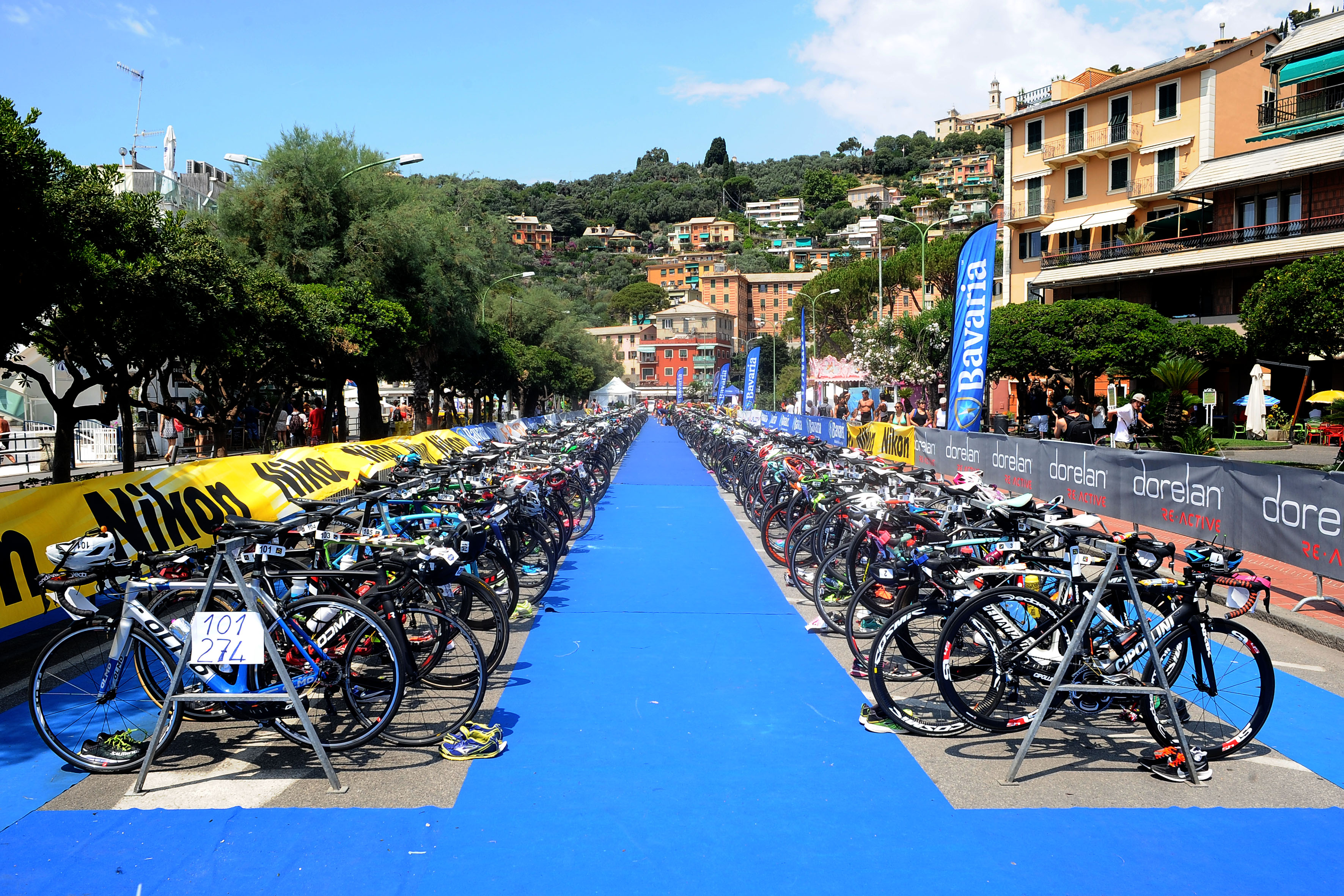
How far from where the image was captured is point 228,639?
14.8ft

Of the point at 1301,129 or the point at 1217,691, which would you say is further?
the point at 1301,129

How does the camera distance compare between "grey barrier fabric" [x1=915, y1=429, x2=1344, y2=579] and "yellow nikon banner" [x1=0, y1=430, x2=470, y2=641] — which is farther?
"grey barrier fabric" [x1=915, y1=429, x2=1344, y2=579]

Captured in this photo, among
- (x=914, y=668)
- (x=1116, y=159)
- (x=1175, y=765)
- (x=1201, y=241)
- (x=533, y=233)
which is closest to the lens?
(x=1175, y=765)

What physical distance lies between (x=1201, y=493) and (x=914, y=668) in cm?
527

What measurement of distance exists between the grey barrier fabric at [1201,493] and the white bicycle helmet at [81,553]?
8.48m

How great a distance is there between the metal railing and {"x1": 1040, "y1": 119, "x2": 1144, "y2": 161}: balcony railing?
7.97 ft

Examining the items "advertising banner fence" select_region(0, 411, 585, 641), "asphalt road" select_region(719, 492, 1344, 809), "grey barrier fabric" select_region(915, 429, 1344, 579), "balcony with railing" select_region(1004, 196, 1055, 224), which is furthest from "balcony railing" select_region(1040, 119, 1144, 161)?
"asphalt road" select_region(719, 492, 1344, 809)

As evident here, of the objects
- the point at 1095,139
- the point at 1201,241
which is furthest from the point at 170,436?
the point at 1095,139

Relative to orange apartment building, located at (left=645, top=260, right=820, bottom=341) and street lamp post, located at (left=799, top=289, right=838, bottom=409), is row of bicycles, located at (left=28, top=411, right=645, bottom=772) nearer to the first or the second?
street lamp post, located at (left=799, top=289, right=838, bottom=409)

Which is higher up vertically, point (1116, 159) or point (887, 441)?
point (1116, 159)

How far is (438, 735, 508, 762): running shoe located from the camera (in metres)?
4.93

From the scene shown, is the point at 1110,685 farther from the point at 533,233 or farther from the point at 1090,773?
the point at 533,233

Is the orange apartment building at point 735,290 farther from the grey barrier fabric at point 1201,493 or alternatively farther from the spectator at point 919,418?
the grey barrier fabric at point 1201,493

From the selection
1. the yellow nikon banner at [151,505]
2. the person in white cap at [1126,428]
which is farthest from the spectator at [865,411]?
the yellow nikon banner at [151,505]
